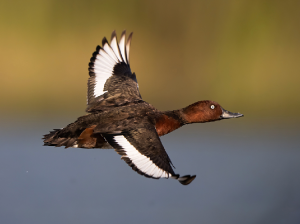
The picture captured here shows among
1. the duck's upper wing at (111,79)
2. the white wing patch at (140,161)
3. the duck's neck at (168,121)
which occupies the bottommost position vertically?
the white wing patch at (140,161)

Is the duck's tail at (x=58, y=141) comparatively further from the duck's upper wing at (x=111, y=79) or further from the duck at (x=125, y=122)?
the duck's upper wing at (x=111, y=79)

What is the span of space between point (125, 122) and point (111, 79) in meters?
1.33

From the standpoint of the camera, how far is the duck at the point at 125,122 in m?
3.52

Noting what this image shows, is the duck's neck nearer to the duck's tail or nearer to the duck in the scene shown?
the duck

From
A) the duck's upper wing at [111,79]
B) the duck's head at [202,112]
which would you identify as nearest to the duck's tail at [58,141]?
the duck's upper wing at [111,79]

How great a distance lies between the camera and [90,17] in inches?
331

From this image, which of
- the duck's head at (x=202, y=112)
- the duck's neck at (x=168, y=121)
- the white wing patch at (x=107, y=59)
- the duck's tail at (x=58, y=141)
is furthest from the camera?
the white wing patch at (x=107, y=59)

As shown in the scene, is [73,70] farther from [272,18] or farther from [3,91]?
[272,18]

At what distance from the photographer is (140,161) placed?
3.50 meters

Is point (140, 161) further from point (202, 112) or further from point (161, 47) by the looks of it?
point (161, 47)

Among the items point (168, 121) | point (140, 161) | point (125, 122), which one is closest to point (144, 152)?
point (140, 161)

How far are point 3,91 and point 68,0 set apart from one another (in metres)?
2.38

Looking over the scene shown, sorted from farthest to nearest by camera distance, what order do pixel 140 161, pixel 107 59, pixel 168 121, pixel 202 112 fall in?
pixel 107 59, pixel 202 112, pixel 168 121, pixel 140 161

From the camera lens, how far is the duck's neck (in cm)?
416
